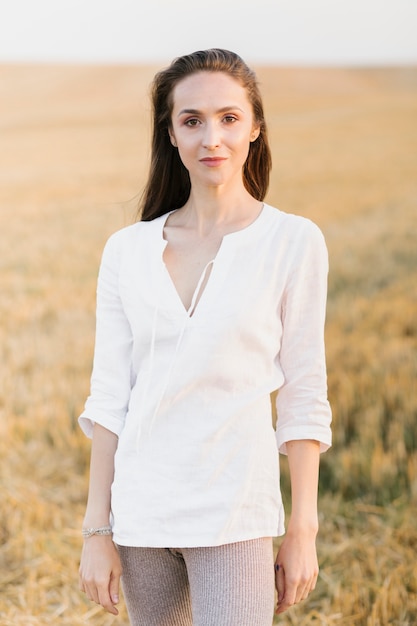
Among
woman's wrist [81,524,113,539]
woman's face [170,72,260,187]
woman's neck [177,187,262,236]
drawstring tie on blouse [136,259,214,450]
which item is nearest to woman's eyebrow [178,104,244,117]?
woman's face [170,72,260,187]

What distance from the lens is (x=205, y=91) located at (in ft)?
4.46

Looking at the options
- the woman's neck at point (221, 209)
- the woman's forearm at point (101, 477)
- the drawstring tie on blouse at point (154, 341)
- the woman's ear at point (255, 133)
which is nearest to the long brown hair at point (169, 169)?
the woman's ear at point (255, 133)

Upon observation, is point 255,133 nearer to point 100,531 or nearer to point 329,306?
point 100,531

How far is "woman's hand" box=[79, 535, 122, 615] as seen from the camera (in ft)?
4.34

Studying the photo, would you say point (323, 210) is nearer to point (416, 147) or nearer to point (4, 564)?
point (416, 147)

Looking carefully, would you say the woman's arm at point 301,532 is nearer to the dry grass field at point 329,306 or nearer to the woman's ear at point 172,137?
the woman's ear at point 172,137

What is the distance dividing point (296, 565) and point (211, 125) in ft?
2.30

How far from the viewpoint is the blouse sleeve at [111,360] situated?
138 cm

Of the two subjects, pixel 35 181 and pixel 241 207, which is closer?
pixel 241 207

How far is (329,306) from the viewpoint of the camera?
200 inches

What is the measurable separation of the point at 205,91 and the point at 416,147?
22.4 feet

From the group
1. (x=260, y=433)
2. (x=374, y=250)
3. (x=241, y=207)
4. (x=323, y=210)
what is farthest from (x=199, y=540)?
(x=323, y=210)

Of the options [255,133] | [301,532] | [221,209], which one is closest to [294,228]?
[221,209]

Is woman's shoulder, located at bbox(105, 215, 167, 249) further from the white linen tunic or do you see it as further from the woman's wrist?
the woman's wrist
